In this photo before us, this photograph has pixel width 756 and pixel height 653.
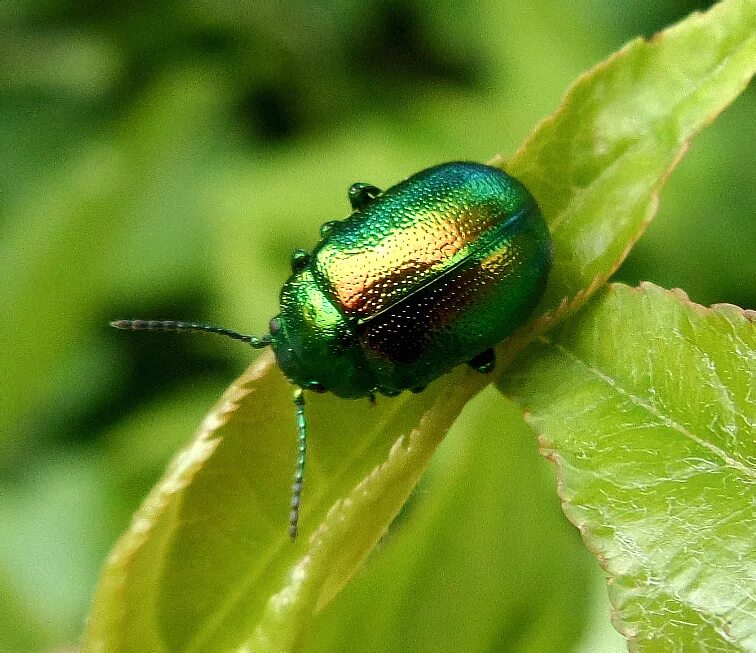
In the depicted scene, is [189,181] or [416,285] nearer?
[416,285]

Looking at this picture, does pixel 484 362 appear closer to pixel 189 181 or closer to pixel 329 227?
pixel 329 227

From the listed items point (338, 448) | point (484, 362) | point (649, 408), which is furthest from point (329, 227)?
point (649, 408)

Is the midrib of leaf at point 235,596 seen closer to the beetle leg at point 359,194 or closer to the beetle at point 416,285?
the beetle at point 416,285

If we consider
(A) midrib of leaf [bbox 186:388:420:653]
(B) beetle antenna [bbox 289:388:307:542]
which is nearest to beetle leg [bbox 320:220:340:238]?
(B) beetle antenna [bbox 289:388:307:542]

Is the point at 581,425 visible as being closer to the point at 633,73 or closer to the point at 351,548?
the point at 351,548

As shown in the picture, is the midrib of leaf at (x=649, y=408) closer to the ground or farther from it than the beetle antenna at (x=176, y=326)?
farther from it

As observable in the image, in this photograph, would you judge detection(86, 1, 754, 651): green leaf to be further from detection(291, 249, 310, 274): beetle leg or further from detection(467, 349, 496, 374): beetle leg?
detection(291, 249, 310, 274): beetle leg

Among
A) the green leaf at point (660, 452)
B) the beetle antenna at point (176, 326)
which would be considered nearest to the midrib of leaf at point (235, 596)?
the green leaf at point (660, 452)

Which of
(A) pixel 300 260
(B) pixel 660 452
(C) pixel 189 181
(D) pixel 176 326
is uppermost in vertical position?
(B) pixel 660 452
